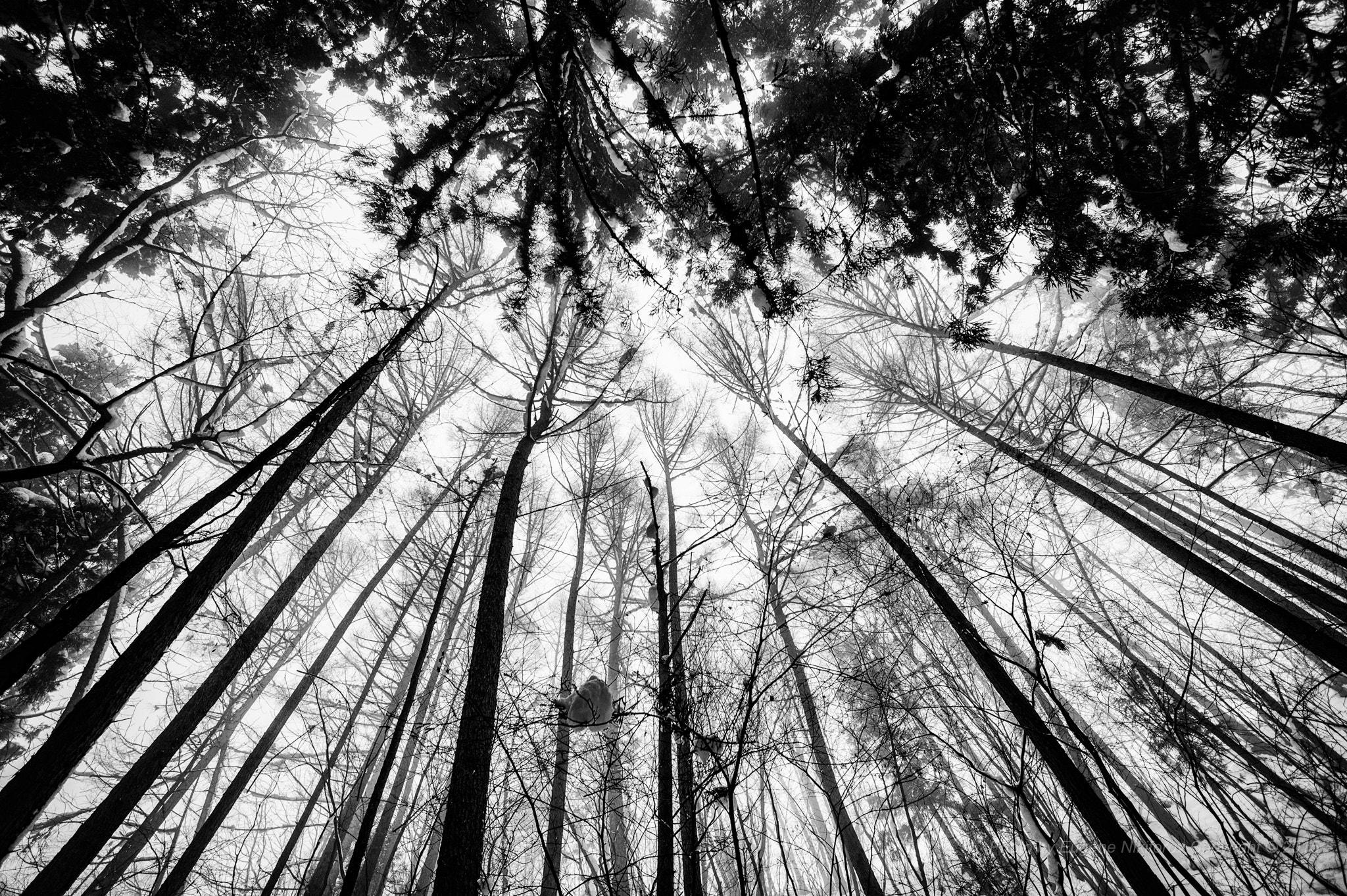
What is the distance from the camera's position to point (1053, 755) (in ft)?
10.5

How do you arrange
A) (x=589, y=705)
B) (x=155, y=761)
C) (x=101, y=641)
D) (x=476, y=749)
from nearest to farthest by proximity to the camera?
(x=476, y=749)
(x=589, y=705)
(x=155, y=761)
(x=101, y=641)

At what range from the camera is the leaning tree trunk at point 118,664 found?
1.86 m

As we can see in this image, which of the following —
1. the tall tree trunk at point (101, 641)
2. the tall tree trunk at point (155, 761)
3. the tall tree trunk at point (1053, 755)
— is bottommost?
the tall tree trunk at point (1053, 755)

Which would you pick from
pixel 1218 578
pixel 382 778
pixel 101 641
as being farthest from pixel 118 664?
pixel 1218 578

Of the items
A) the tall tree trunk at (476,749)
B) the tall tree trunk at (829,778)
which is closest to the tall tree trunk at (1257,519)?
→ the tall tree trunk at (829,778)

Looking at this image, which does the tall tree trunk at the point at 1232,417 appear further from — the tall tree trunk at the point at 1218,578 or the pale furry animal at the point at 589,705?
the pale furry animal at the point at 589,705

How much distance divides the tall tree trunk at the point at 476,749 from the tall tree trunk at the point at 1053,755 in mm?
2602

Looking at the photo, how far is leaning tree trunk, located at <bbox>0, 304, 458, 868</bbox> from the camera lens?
186cm

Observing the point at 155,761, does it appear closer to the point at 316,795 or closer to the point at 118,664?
the point at 316,795

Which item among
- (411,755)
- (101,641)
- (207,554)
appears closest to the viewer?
(207,554)

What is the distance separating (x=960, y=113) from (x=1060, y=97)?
28.0 inches

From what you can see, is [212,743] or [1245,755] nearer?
[1245,755]

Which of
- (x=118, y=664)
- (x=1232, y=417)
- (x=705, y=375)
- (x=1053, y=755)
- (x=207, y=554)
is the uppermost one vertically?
(x=705, y=375)

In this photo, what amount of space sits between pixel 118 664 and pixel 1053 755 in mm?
5495
